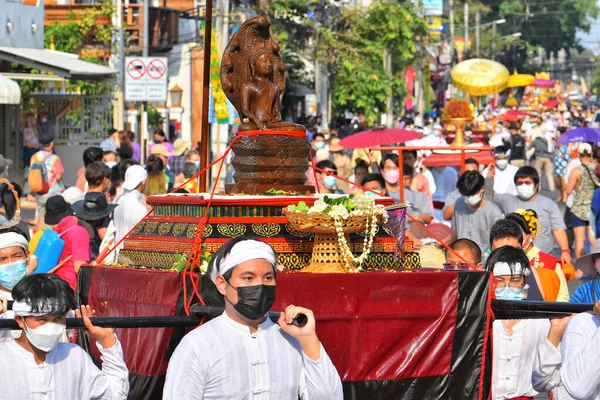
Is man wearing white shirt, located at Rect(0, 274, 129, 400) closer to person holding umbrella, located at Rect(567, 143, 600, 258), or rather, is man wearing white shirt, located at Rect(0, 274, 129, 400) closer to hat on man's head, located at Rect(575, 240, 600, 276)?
hat on man's head, located at Rect(575, 240, 600, 276)

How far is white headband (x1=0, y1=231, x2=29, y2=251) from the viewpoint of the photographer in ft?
22.1

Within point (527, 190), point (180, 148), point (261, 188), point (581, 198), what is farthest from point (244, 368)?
point (180, 148)

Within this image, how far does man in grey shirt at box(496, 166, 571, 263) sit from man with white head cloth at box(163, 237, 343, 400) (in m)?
7.21

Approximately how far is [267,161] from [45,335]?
2031 mm

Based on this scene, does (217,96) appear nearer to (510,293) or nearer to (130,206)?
(130,206)

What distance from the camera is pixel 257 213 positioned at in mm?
6598

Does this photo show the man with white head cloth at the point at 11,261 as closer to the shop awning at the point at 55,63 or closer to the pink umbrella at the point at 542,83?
the shop awning at the point at 55,63

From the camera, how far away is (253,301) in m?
4.93

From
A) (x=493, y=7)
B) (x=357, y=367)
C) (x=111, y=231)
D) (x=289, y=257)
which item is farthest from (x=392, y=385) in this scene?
(x=493, y=7)

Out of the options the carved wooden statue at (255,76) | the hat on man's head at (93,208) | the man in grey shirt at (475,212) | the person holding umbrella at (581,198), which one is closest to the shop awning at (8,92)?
the person holding umbrella at (581,198)

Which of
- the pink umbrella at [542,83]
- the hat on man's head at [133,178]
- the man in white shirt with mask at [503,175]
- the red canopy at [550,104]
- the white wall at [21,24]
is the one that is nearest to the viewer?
the hat on man's head at [133,178]

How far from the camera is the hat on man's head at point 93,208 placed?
10898 mm

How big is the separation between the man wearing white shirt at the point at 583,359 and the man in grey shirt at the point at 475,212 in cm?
631

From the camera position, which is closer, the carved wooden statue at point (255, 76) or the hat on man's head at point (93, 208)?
the carved wooden statue at point (255, 76)
